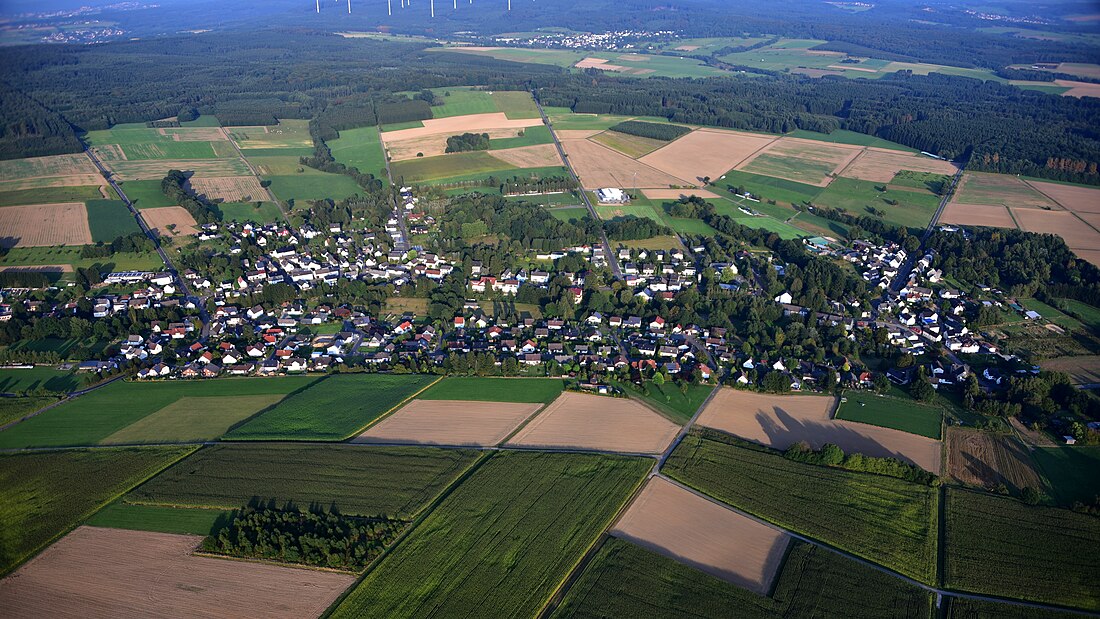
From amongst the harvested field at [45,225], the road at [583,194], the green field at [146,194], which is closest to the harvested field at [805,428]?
the road at [583,194]

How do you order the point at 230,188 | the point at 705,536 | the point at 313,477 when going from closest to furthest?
the point at 705,536
the point at 313,477
the point at 230,188

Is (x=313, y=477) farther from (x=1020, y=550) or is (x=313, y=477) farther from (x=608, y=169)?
(x=608, y=169)

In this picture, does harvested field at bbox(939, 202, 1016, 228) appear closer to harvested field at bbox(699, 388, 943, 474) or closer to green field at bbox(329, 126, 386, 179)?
harvested field at bbox(699, 388, 943, 474)

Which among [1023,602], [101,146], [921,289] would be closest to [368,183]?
[101,146]

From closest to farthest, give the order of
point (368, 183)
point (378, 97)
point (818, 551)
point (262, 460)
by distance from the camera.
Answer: point (818, 551) < point (262, 460) < point (368, 183) < point (378, 97)

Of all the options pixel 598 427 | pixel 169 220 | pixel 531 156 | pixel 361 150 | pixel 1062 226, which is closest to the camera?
pixel 598 427

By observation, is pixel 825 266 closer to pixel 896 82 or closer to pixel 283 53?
pixel 896 82

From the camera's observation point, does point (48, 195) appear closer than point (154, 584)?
No

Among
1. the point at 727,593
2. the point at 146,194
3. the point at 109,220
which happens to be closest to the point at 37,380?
the point at 109,220
